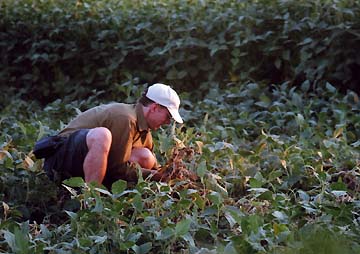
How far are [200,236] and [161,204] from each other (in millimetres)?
341

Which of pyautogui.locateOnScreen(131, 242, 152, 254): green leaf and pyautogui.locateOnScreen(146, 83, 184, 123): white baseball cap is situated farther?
pyautogui.locateOnScreen(146, 83, 184, 123): white baseball cap

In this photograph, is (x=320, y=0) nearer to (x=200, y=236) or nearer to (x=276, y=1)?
(x=276, y=1)

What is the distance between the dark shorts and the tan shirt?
13cm

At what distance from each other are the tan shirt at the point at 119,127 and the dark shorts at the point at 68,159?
130 millimetres

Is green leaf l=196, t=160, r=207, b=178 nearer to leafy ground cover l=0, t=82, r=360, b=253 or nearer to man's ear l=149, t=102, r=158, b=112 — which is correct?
leafy ground cover l=0, t=82, r=360, b=253

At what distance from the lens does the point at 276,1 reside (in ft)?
28.9

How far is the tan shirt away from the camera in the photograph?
17.6ft

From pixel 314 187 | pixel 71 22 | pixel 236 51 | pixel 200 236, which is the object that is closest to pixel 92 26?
pixel 71 22

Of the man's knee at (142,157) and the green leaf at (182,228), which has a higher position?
the green leaf at (182,228)

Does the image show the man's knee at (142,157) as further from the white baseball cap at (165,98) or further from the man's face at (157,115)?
the white baseball cap at (165,98)

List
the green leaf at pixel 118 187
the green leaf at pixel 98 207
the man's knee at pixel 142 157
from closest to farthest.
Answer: the green leaf at pixel 98 207, the green leaf at pixel 118 187, the man's knee at pixel 142 157

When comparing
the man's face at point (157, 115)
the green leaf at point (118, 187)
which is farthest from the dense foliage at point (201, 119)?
the man's face at point (157, 115)

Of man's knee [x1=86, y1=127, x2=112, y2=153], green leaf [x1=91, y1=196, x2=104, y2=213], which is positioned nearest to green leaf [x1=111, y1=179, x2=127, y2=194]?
green leaf [x1=91, y1=196, x2=104, y2=213]

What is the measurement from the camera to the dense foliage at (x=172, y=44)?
829 cm
